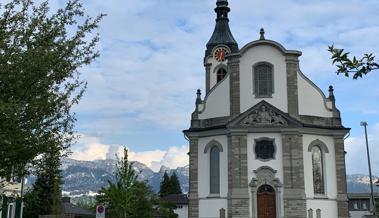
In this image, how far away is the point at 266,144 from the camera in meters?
38.3

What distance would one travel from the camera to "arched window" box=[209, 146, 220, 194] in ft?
129

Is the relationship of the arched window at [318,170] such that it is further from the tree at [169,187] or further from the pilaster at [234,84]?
the tree at [169,187]

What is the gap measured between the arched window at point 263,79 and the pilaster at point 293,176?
3787mm

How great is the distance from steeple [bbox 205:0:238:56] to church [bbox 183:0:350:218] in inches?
498

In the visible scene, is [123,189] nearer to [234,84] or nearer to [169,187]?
[234,84]

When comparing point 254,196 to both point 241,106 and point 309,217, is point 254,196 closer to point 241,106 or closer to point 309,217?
point 309,217

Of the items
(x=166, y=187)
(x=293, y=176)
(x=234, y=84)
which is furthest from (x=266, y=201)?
(x=166, y=187)

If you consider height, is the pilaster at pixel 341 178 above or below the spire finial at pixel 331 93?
below

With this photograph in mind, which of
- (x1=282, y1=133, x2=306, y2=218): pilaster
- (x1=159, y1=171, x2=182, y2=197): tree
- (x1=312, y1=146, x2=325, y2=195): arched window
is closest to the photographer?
(x1=282, y1=133, x2=306, y2=218): pilaster

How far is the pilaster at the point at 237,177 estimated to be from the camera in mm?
37250

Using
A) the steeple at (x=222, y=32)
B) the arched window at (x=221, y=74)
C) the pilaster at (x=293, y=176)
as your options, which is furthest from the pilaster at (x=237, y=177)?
the steeple at (x=222, y=32)

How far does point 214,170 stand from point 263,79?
790 cm

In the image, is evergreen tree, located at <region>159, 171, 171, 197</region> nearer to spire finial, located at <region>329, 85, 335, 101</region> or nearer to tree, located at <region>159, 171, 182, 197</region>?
tree, located at <region>159, 171, 182, 197</region>

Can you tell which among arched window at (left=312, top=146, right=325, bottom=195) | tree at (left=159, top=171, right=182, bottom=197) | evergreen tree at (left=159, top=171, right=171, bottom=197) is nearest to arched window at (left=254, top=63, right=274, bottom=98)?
arched window at (left=312, top=146, right=325, bottom=195)
